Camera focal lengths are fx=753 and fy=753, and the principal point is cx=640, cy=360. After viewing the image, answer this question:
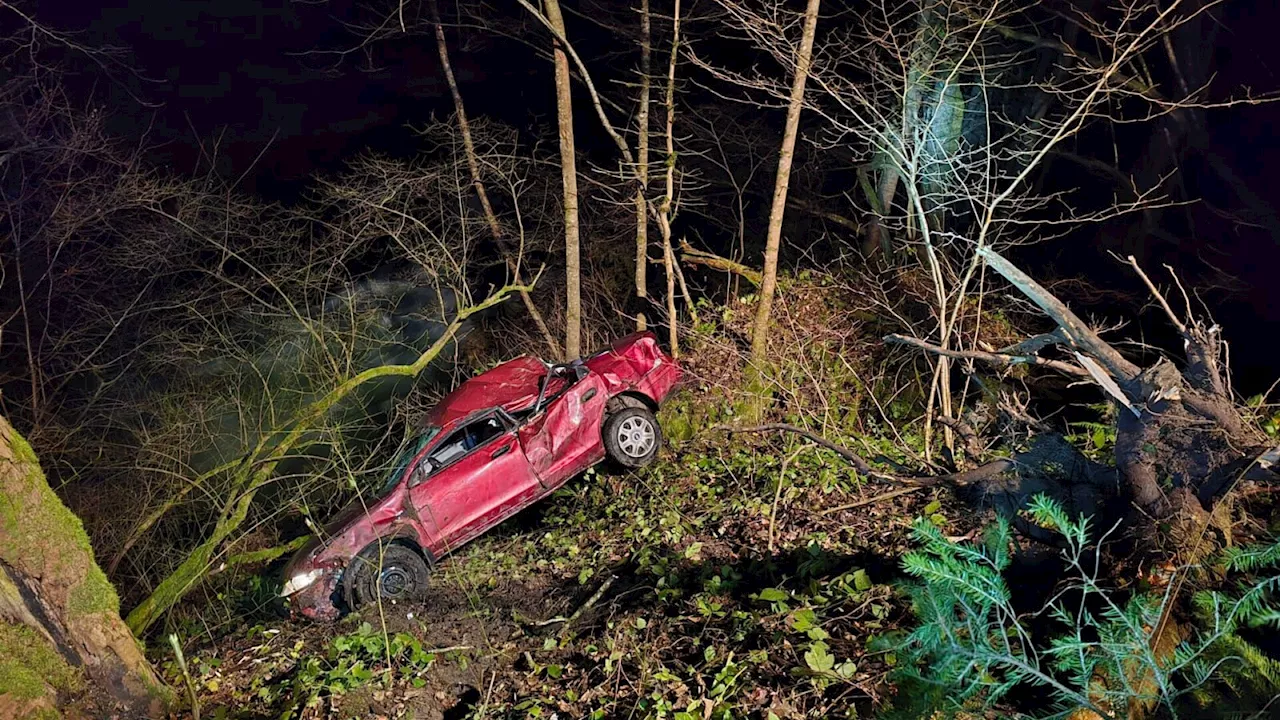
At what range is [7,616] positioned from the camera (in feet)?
15.7

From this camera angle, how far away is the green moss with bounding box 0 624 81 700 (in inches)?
184

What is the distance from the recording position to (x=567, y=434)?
8953mm

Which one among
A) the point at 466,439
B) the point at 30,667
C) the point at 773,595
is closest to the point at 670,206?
the point at 466,439

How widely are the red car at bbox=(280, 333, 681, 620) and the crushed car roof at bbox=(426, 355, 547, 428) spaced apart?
0.02m

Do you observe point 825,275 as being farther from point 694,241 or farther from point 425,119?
point 425,119

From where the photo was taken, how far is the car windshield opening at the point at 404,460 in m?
8.34

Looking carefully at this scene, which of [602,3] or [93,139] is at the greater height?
[602,3]

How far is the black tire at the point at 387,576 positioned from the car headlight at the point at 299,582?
427 mm

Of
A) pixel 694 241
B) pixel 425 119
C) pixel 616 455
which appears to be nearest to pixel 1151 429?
pixel 616 455

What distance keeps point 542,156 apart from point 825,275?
7.65 meters

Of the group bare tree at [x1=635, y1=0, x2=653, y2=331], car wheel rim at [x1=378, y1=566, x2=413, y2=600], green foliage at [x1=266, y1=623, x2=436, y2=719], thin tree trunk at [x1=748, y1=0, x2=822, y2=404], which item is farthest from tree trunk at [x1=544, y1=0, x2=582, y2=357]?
green foliage at [x1=266, y1=623, x2=436, y2=719]

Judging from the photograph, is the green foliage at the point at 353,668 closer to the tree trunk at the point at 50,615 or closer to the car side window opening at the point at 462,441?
the tree trunk at the point at 50,615

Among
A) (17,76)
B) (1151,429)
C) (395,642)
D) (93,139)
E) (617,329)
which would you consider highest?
(17,76)

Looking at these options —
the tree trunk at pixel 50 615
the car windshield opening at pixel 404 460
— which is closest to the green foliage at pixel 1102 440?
the car windshield opening at pixel 404 460
